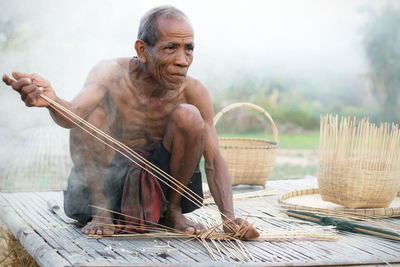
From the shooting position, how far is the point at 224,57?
9727 mm

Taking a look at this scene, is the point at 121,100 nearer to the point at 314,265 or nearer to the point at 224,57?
the point at 314,265

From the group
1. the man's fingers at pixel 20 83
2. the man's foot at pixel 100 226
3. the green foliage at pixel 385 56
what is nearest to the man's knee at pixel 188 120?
the man's foot at pixel 100 226

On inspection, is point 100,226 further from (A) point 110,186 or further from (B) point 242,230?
(B) point 242,230

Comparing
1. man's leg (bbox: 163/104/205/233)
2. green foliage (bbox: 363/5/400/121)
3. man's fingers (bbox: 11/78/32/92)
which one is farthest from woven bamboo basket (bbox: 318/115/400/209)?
green foliage (bbox: 363/5/400/121)

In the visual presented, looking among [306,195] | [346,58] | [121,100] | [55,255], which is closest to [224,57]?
[346,58]

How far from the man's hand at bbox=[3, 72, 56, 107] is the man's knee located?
0.61m

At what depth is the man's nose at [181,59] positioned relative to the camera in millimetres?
2250

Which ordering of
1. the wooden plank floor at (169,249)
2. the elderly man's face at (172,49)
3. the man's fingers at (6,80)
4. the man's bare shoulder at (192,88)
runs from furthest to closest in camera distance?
the man's bare shoulder at (192,88) → the elderly man's face at (172,49) → the wooden plank floor at (169,249) → the man's fingers at (6,80)

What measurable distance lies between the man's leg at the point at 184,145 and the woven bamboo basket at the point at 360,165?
97 cm

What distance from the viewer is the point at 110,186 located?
8.07 feet

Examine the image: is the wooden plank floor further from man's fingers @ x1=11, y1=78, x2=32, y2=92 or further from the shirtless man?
man's fingers @ x1=11, y1=78, x2=32, y2=92

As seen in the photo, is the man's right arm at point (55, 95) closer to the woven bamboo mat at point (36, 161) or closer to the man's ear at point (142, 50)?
the man's ear at point (142, 50)

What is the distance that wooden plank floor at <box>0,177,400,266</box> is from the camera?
200cm

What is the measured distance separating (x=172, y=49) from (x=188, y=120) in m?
0.33
